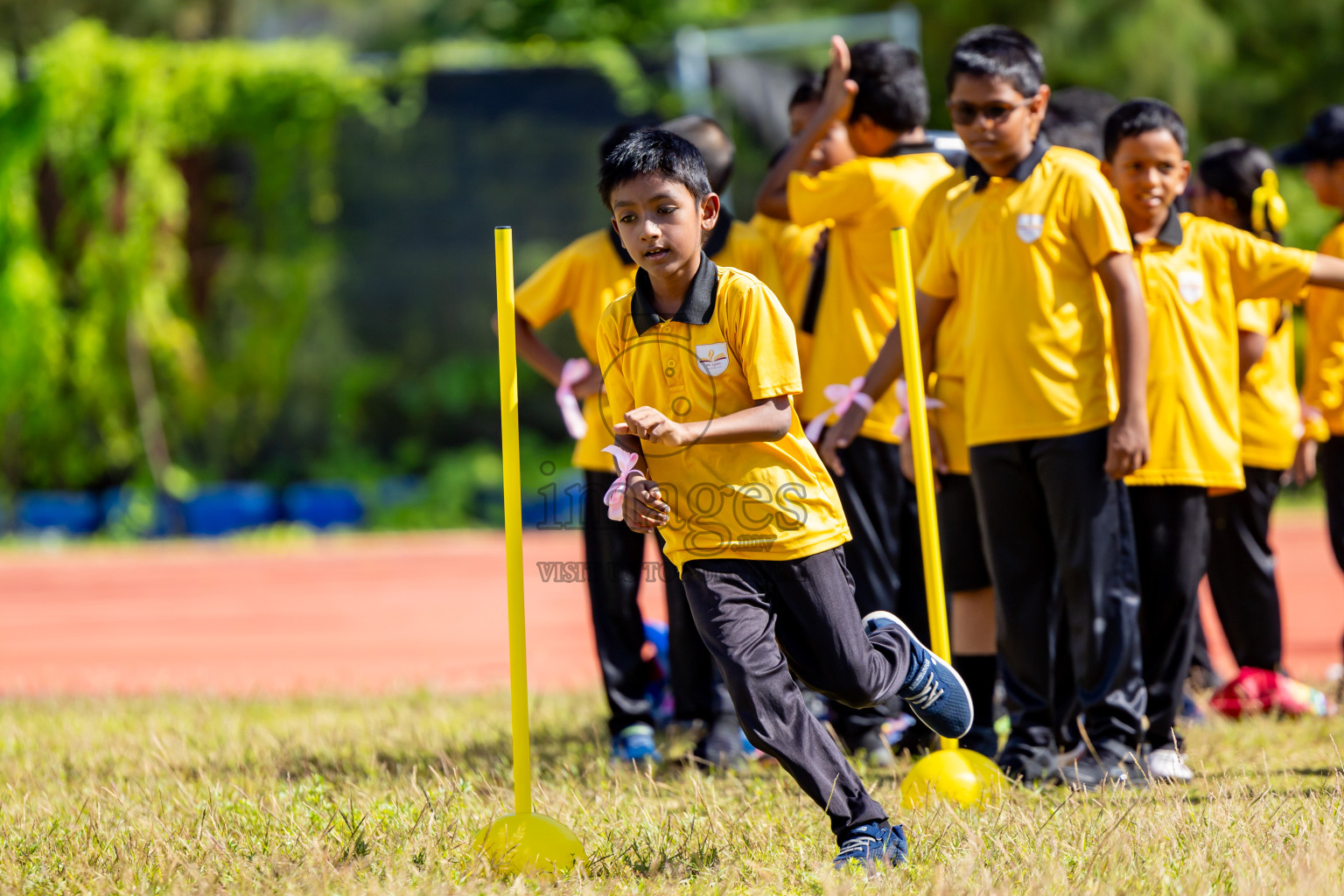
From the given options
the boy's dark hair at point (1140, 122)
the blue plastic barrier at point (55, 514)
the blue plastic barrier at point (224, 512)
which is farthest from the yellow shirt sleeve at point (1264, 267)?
the blue plastic barrier at point (55, 514)

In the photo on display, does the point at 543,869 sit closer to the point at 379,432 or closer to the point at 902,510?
the point at 902,510

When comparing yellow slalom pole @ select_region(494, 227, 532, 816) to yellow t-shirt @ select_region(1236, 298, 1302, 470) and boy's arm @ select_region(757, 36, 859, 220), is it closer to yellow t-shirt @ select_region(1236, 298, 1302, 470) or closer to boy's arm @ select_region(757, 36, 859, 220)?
boy's arm @ select_region(757, 36, 859, 220)

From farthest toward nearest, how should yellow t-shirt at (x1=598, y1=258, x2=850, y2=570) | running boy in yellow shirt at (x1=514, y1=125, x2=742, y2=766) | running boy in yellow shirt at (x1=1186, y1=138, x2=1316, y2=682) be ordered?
running boy in yellow shirt at (x1=1186, y1=138, x2=1316, y2=682) < running boy in yellow shirt at (x1=514, y1=125, x2=742, y2=766) < yellow t-shirt at (x1=598, y1=258, x2=850, y2=570)

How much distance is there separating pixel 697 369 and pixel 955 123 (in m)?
1.28

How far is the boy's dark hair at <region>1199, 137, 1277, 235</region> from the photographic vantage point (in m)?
4.73

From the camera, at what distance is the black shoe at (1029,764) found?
3.68 m

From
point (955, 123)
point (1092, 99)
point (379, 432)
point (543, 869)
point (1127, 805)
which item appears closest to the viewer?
point (543, 869)

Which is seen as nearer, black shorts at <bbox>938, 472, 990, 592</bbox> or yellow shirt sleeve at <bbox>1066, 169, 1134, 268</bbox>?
yellow shirt sleeve at <bbox>1066, 169, 1134, 268</bbox>

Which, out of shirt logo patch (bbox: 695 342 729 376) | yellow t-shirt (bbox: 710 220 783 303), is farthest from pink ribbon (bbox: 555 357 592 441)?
shirt logo patch (bbox: 695 342 729 376)

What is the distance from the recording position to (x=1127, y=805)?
310 cm

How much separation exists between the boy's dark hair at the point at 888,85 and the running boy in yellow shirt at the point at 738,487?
4.88ft

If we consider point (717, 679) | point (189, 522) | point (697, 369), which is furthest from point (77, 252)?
point (697, 369)

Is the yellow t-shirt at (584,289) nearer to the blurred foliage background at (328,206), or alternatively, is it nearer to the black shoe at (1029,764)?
the black shoe at (1029,764)

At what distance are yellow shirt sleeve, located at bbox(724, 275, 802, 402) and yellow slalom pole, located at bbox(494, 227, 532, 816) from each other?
0.49 metres
